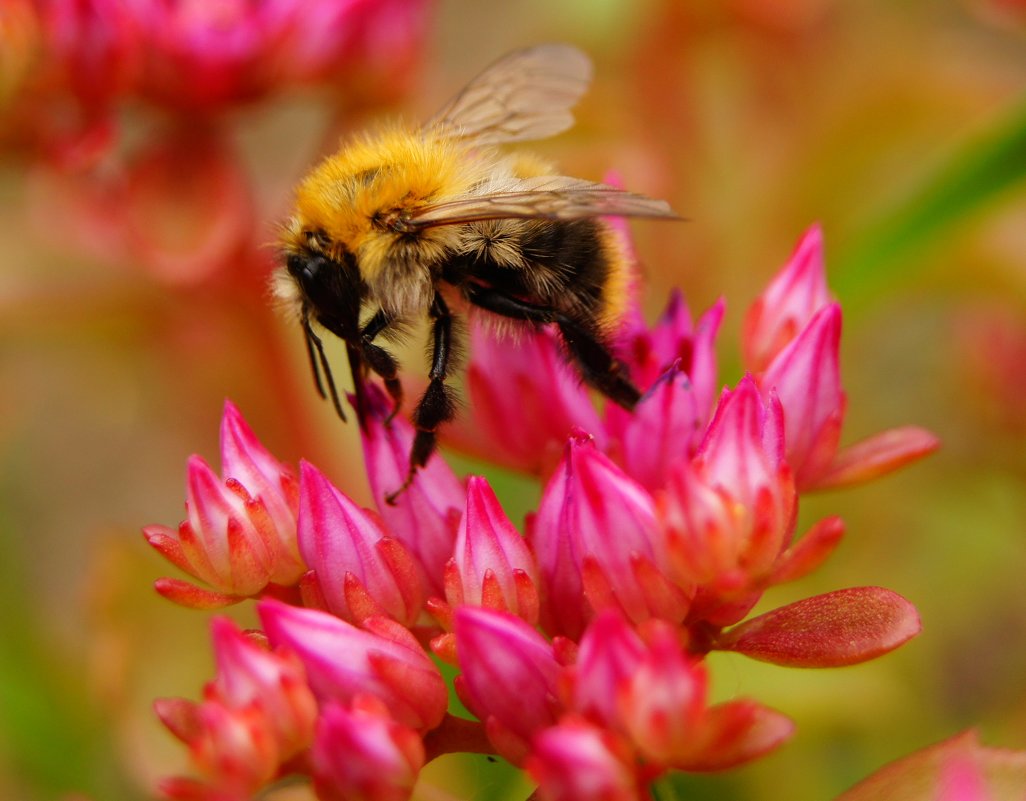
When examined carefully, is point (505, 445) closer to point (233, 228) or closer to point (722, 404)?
point (722, 404)

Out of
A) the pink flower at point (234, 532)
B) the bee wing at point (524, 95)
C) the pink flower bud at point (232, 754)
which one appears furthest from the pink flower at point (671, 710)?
the bee wing at point (524, 95)

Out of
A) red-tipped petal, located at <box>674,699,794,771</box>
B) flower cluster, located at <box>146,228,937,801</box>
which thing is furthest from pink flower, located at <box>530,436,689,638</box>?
red-tipped petal, located at <box>674,699,794,771</box>

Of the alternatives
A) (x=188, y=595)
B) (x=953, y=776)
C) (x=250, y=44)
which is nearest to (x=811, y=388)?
(x=953, y=776)

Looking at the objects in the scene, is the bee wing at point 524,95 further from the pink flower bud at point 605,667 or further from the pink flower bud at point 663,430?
the pink flower bud at point 605,667

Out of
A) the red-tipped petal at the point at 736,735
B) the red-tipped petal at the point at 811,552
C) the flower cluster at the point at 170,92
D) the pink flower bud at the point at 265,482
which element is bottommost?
the red-tipped petal at the point at 736,735

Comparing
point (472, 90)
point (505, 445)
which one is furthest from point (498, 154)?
point (505, 445)

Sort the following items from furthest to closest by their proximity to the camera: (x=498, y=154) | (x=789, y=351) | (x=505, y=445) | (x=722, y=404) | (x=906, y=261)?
(x=906, y=261) < (x=498, y=154) < (x=505, y=445) < (x=789, y=351) < (x=722, y=404)

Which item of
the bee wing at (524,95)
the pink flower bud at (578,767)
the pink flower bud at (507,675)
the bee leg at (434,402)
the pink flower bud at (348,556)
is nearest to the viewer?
the pink flower bud at (578,767)
